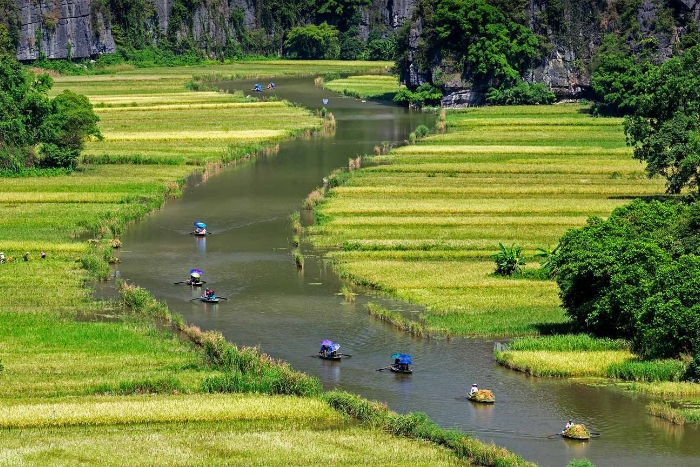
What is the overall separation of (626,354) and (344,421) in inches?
376

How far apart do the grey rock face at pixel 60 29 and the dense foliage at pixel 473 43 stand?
44.5 m

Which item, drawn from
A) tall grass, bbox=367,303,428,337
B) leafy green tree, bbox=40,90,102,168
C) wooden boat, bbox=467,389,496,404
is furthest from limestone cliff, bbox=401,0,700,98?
wooden boat, bbox=467,389,496,404

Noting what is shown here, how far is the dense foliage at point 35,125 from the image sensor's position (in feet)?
230

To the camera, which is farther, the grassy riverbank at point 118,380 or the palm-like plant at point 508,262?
the palm-like plant at point 508,262

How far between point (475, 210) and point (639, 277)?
22274mm

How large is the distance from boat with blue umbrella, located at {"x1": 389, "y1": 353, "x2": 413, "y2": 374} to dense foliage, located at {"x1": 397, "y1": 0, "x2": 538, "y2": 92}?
222 ft

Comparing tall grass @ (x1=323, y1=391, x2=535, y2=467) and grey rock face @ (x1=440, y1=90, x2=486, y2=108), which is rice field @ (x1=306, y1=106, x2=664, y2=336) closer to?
tall grass @ (x1=323, y1=391, x2=535, y2=467)

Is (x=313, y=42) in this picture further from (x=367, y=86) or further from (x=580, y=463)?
(x=580, y=463)

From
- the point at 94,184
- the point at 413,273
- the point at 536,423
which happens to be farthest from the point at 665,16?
the point at 536,423

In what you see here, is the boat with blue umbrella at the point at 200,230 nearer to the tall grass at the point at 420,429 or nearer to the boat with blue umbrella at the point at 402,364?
the boat with blue umbrella at the point at 402,364

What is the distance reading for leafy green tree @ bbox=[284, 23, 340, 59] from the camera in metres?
152

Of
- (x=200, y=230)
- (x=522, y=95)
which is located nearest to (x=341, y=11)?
(x=522, y=95)

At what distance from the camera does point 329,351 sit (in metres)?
38.6

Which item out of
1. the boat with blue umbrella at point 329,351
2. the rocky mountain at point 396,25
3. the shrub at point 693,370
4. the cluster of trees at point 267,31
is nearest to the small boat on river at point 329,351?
the boat with blue umbrella at point 329,351
